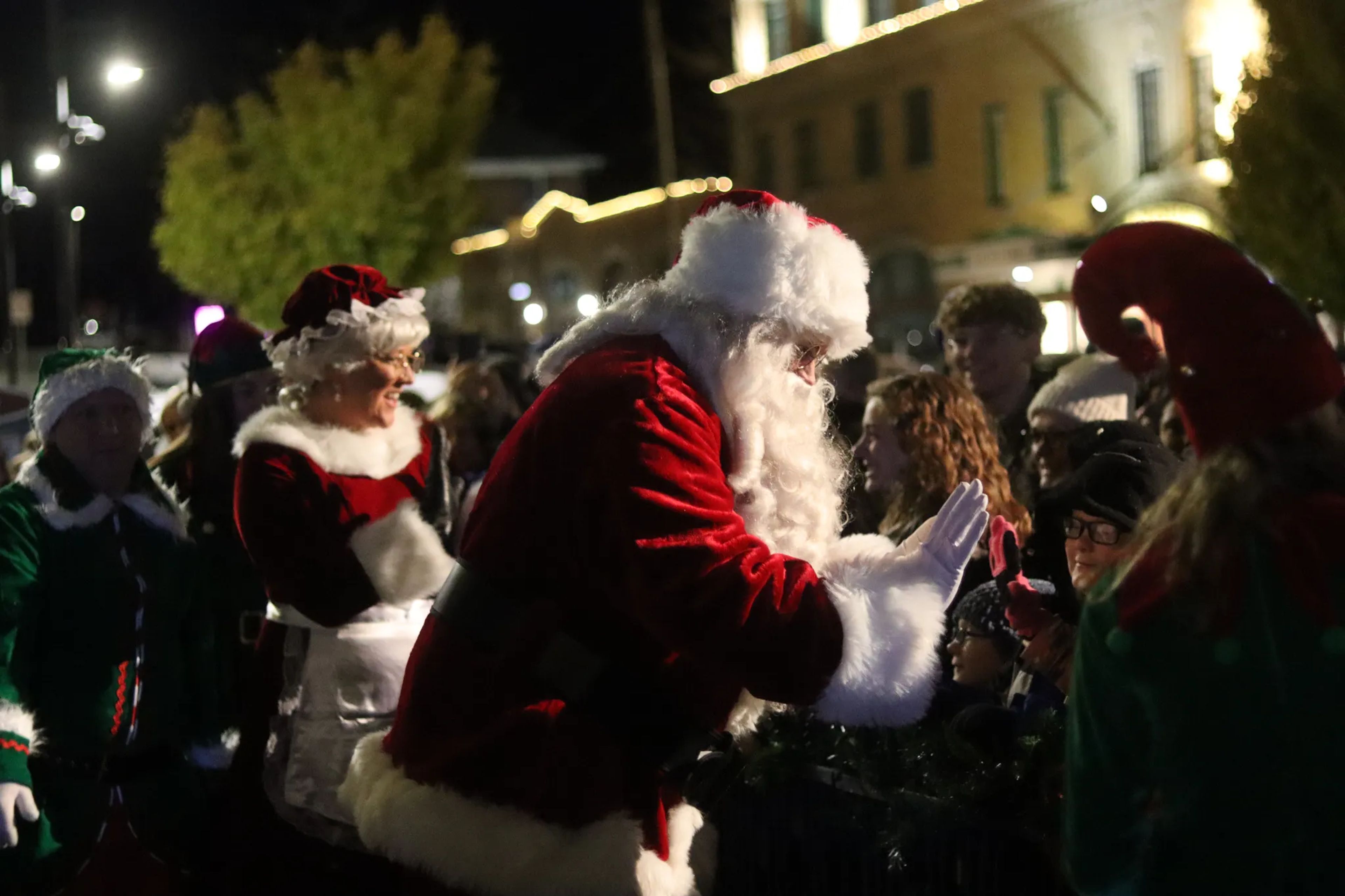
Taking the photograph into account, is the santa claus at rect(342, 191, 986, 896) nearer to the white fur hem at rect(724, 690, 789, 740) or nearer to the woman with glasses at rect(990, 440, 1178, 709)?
the white fur hem at rect(724, 690, 789, 740)

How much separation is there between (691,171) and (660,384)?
36.0 metres

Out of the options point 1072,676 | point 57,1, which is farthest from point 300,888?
point 57,1

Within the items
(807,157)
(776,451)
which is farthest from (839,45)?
(776,451)

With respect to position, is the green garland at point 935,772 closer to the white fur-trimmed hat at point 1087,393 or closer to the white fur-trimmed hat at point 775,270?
the white fur-trimmed hat at point 775,270

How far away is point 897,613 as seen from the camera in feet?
8.96

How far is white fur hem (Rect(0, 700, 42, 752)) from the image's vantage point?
404 cm

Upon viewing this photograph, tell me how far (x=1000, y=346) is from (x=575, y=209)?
35.4 m

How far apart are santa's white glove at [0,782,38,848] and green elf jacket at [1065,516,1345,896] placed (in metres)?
2.93

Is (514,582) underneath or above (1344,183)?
underneath

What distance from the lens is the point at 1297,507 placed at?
6.45 feet

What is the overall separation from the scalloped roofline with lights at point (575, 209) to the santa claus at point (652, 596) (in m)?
26.9

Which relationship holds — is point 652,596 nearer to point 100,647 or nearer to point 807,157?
point 100,647

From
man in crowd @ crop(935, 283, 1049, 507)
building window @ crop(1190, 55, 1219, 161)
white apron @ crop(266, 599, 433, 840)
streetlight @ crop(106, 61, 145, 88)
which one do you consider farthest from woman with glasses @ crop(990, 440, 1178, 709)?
building window @ crop(1190, 55, 1219, 161)

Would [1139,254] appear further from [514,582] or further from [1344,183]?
[1344,183]
